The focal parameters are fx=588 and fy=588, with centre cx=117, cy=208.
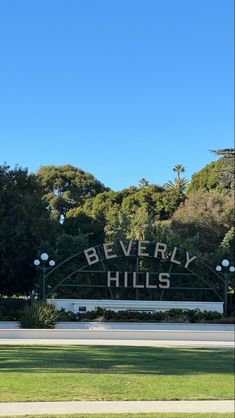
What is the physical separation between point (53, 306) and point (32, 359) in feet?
36.5

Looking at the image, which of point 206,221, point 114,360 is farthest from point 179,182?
point 114,360

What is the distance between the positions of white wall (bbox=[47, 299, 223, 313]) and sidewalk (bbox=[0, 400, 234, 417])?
17.8 meters

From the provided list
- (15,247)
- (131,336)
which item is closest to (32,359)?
(131,336)

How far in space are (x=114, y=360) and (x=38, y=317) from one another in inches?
363

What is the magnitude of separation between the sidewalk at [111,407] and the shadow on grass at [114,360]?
3068mm

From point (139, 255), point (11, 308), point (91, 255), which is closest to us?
point (11, 308)

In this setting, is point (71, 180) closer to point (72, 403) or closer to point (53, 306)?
point (53, 306)

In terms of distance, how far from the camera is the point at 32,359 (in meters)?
13.8

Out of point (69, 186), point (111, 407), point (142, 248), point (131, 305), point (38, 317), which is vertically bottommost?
point (111, 407)

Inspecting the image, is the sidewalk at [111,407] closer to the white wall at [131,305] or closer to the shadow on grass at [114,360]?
the shadow on grass at [114,360]

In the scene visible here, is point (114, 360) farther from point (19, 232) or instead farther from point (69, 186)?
point (69, 186)

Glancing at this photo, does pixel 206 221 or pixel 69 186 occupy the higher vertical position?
pixel 69 186

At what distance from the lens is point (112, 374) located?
11.7 meters

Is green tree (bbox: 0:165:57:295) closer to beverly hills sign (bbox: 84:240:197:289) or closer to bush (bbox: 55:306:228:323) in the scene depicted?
beverly hills sign (bbox: 84:240:197:289)
